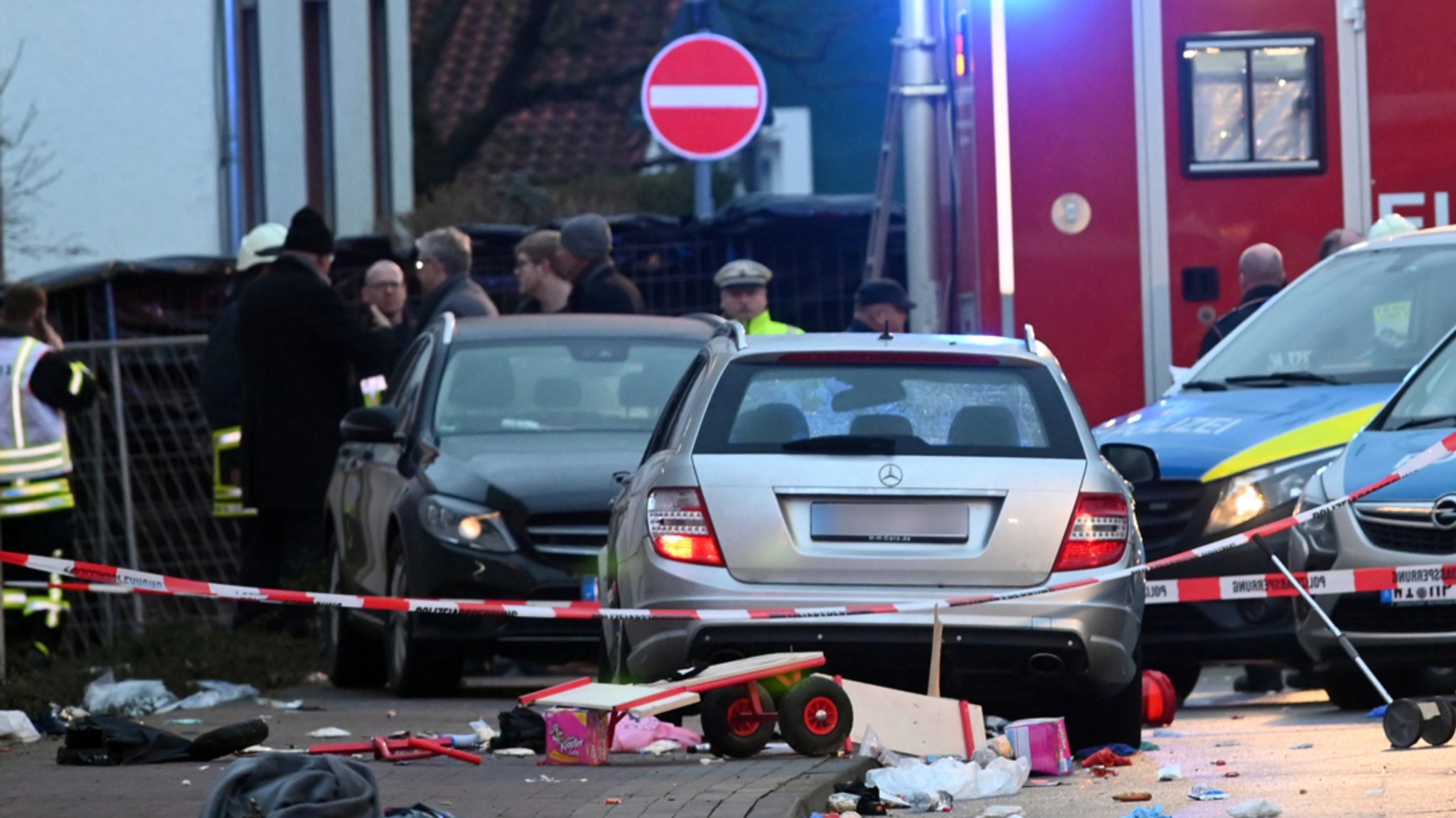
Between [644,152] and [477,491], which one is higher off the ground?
[644,152]

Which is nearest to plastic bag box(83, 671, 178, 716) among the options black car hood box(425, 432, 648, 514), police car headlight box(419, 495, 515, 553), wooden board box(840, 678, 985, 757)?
police car headlight box(419, 495, 515, 553)

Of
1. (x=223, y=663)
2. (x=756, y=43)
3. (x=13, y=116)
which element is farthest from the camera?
(x=756, y=43)

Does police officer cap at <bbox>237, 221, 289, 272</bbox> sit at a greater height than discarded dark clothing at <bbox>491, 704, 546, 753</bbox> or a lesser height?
greater

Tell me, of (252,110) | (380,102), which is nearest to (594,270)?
(252,110)

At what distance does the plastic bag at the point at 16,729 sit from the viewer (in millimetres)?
9523

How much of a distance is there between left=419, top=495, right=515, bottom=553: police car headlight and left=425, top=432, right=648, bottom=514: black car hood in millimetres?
70

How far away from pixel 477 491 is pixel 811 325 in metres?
5.48

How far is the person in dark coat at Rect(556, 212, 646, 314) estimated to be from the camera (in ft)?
45.8

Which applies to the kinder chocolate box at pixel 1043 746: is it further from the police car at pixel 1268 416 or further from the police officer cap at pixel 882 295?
the police officer cap at pixel 882 295

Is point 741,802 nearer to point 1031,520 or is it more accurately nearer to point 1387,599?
point 1031,520

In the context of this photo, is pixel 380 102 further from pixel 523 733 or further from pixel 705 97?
pixel 523 733

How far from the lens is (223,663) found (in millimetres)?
11922

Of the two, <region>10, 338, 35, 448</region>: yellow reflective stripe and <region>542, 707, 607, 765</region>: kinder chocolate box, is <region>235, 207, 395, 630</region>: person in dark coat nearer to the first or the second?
<region>10, 338, 35, 448</region>: yellow reflective stripe

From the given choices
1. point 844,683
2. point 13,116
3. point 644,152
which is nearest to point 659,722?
point 844,683
